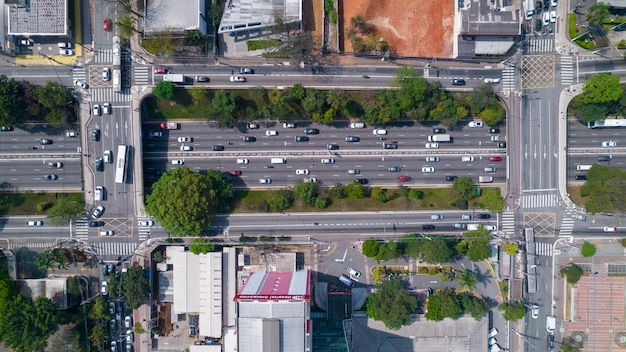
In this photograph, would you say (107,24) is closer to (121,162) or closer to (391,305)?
(121,162)

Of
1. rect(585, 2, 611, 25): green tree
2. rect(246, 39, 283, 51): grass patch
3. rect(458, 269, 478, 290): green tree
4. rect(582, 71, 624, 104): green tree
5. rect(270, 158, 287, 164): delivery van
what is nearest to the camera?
rect(585, 2, 611, 25): green tree

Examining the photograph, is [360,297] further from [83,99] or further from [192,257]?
[83,99]

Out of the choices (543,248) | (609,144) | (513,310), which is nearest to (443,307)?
(513,310)

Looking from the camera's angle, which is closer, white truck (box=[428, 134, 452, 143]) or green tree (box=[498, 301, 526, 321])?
green tree (box=[498, 301, 526, 321])

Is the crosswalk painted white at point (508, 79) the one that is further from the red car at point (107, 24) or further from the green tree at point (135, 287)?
the green tree at point (135, 287)

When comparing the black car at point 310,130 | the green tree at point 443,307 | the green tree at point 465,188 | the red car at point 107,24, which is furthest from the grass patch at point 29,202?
the green tree at point 465,188

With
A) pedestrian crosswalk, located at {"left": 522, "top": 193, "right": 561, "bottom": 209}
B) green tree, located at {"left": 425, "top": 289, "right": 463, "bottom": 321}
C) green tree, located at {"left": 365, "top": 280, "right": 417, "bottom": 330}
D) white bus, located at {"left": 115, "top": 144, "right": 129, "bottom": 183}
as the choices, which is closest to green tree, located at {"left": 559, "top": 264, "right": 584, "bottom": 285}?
pedestrian crosswalk, located at {"left": 522, "top": 193, "right": 561, "bottom": 209}

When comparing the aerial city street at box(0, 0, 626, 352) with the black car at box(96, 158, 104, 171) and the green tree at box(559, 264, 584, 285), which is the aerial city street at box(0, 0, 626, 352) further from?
the green tree at box(559, 264, 584, 285)
